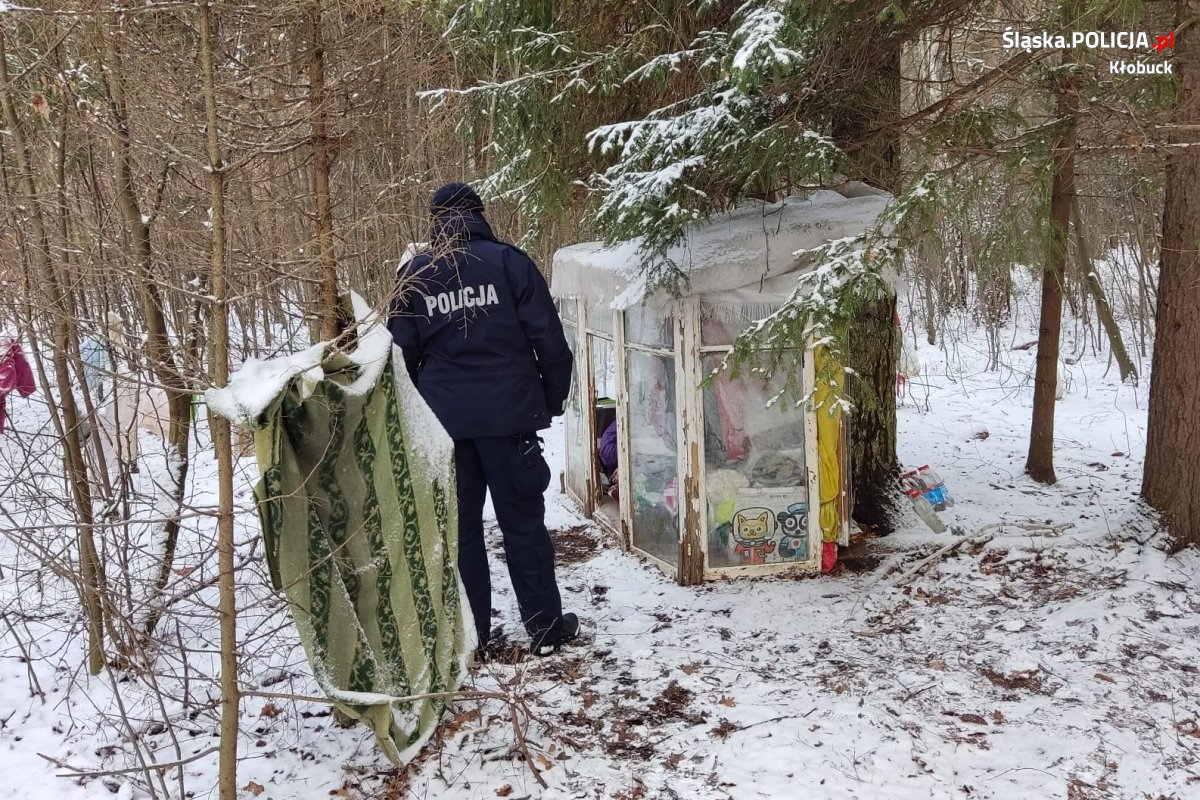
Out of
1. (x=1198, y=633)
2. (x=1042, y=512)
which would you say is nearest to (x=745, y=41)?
(x=1198, y=633)

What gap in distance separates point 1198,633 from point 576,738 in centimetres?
280

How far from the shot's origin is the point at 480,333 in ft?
12.6

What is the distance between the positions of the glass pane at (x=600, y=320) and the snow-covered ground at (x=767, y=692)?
1.51m

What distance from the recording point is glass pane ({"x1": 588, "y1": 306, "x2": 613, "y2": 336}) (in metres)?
5.68

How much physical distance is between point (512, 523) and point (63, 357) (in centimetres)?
200

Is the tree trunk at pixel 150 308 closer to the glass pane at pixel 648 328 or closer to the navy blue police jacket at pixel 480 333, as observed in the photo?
the navy blue police jacket at pixel 480 333

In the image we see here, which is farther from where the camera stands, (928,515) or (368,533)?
(928,515)

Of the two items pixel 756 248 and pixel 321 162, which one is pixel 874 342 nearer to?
pixel 756 248

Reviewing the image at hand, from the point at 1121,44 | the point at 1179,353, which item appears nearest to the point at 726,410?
the point at 1179,353

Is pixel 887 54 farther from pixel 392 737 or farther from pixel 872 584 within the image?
pixel 392 737

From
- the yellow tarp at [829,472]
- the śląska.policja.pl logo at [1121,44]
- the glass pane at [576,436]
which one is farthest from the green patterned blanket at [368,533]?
the śląska.policja.pl logo at [1121,44]

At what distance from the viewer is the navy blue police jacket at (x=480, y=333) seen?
12.5 feet

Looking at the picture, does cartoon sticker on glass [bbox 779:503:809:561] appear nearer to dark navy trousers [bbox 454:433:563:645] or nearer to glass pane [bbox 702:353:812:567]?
glass pane [bbox 702:353:812:567]

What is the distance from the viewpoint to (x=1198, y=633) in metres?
3.81
